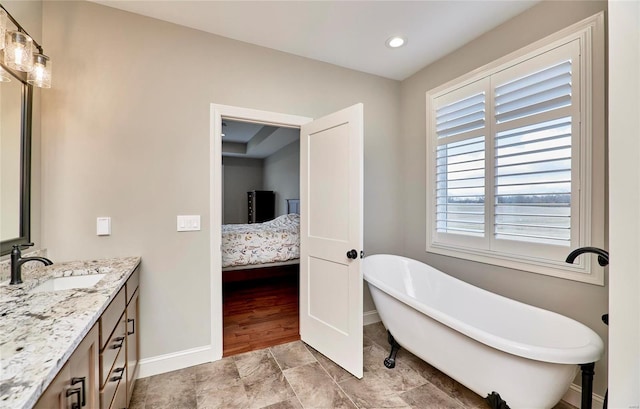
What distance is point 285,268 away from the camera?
4586 mm

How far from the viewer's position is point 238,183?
7.76 m

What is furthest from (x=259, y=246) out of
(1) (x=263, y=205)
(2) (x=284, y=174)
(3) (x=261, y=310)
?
(1) (x=263, y=205)

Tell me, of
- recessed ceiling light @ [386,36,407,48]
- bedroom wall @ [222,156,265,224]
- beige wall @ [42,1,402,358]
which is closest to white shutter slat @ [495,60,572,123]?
recessed ceiling light @ [386,36,407,48]

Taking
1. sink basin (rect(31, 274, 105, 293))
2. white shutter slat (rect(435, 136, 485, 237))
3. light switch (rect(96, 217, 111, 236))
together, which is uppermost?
white shutter slat (rect(435, 136, 485, 237))

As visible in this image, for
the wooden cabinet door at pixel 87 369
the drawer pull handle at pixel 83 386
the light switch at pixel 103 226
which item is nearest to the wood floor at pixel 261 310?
the light switch at pixel 103 226

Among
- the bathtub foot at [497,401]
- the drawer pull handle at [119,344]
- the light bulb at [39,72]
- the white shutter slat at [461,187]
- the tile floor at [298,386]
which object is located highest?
the light bulb at [39,72]

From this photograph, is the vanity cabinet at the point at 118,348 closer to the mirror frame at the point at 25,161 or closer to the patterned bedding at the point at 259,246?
the mirror frame at the point at 25,161

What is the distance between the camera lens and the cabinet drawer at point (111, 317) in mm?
1115

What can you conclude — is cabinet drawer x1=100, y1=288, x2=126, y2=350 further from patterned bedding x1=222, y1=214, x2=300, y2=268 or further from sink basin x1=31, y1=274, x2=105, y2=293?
patterned bedding x1=222, y1=214, x2=300, y2=268

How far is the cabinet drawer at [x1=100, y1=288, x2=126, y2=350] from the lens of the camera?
1.12m

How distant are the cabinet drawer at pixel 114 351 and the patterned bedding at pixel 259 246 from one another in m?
1.75

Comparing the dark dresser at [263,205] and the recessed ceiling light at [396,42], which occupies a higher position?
the recessed ceiling light at [396,42]

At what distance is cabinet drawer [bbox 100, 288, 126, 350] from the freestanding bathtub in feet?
5.30
